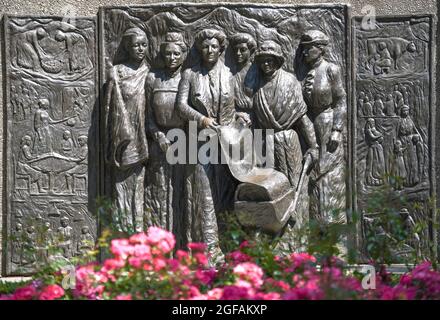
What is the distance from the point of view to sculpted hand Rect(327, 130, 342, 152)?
740cm

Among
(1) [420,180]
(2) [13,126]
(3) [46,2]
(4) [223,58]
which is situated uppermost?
(3) [46,2]

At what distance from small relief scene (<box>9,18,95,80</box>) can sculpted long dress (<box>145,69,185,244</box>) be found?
2.09 ft

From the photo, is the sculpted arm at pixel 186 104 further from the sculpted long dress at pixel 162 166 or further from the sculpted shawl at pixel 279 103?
the sculpted shawl at pixel 279 103

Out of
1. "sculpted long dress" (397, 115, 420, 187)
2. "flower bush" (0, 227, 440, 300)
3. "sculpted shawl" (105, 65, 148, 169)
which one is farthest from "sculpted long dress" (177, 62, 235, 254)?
"flower bush" (0, 227, 440, 300)

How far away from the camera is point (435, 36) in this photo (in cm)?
754

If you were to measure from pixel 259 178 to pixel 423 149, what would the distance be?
4.90 feet

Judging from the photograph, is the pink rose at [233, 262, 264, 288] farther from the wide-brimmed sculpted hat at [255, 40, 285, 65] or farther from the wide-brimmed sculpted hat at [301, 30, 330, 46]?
the wide-brimmed sculpted hat at [301, 30, 330, 46]

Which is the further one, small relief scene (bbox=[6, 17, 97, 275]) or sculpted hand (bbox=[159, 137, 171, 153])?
small relief scene (bbox=[6, 17, 97, 275])

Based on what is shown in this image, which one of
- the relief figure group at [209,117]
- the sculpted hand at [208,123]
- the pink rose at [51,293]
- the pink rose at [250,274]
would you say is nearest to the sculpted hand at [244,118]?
the relief figure group at [209,117]

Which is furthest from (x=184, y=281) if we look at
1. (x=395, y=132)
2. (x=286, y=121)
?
(x=395, y=132)

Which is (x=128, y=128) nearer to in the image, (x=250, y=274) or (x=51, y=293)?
(x=51, y=293)

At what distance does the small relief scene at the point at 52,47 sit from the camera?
24.7 ft
